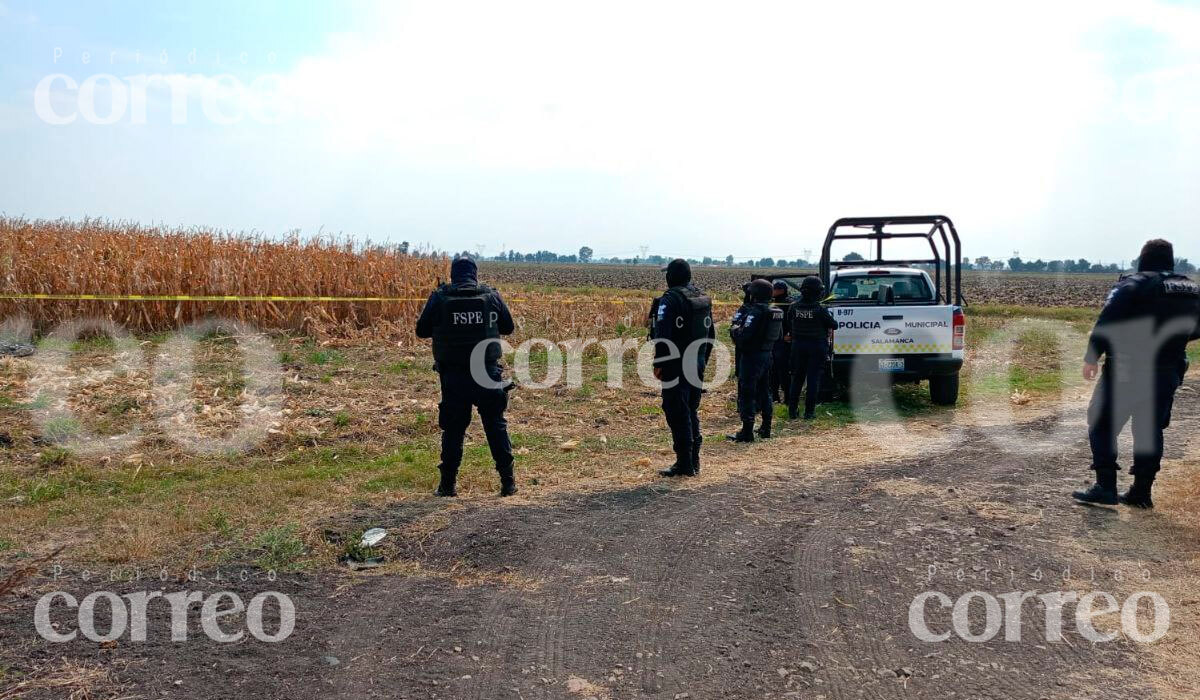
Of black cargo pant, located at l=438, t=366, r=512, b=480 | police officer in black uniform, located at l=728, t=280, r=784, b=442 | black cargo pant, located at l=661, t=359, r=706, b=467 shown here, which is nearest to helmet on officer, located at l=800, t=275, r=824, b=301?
police officer in black uniform, located at l=728, t=280, r=784, b=442

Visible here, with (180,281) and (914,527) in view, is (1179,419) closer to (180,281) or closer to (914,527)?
(914,527)

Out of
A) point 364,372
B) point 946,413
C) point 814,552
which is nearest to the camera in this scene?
point 814,552

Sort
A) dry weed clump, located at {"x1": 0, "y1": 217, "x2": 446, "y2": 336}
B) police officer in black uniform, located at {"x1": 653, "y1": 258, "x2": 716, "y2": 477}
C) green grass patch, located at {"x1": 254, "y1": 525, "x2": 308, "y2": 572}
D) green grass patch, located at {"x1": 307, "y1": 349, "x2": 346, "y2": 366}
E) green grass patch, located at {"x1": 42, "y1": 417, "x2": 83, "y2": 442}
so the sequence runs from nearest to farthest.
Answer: green grass patch, located at {"x1": 254, "y1": 525, "x2": 308, "y2": 572} → police officer in black uniform, located at {"x1": 653, "y1": 258, "x2": 716, "y2": 477} → green grass patch, located at {"x1": 42, "y1": 417, "x2": 83, "y2": 442} → green grass patch, located at {"x1": 307, "y1": 349, "x2": 346, "y2": 366} → dry weed clump, located at {"x1": 0, "y1": 217, "x2": 446, "y2": 336}

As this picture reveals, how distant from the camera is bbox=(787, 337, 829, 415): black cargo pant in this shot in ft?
34.0

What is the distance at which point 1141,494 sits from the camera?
647 cm

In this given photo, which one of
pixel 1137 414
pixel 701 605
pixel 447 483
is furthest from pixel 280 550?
pixel 1137 414

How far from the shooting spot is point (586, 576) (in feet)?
17.0

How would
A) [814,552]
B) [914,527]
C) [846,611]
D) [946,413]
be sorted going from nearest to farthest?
[846,611]
[814,552]
[914,527]
[946,413]

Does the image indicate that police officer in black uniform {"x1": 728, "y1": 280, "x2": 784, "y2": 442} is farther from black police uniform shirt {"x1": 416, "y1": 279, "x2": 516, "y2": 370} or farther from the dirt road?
black police uniform shirt {"x1": 416, "y1": 279, "x2": 516, "y2": 370}

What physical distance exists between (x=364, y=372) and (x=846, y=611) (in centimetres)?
879

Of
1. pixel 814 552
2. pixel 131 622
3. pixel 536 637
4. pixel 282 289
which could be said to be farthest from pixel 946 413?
pixel 282 289

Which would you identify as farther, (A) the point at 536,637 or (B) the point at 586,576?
(B) the point at 586,576

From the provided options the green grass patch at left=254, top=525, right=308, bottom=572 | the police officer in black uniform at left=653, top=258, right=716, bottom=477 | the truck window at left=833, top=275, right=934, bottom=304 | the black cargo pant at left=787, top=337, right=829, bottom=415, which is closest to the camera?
the green grass patch at left=254, top=525, right=308, bottom=572

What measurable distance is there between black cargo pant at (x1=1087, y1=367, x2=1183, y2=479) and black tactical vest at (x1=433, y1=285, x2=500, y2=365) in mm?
4578
